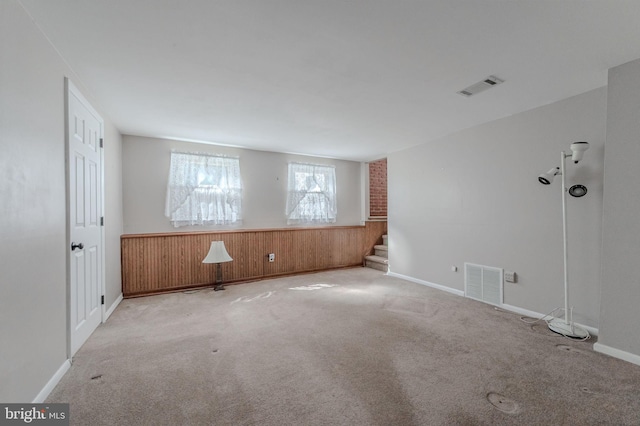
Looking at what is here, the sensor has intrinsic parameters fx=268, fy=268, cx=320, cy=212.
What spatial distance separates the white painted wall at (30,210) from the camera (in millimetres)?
1384

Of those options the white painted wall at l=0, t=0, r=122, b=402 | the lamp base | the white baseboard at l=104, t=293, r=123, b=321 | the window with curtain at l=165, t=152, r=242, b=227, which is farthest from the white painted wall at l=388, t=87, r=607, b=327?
the white baseboard at l=104, t=293, r=123, b=321

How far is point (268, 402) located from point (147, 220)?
3713 mm

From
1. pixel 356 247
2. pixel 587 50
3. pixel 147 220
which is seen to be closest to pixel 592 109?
pixel 587 50

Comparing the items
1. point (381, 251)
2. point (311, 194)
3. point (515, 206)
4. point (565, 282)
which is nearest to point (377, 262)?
point (381, 251)

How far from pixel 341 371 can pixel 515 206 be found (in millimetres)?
2851

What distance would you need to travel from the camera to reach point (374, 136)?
4.19 meters

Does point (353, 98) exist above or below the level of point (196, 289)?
above

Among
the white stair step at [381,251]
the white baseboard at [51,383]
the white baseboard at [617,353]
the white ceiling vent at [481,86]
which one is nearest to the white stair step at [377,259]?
the white stair step at [381,251]

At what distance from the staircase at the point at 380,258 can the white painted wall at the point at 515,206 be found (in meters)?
0.79

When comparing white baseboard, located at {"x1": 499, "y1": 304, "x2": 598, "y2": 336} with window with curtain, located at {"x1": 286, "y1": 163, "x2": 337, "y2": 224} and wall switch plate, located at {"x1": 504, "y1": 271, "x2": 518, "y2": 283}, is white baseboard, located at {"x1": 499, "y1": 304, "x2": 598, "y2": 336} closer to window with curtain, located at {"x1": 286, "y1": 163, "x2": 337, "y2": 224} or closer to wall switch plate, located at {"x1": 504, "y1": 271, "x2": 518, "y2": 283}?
wall switch plate, located at {"x1": 504, "y1": 271, "x2": 518, "y2": 283}

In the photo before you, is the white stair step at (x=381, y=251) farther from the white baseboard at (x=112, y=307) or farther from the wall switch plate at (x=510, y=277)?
the white baseboard at (x=112, y=307)

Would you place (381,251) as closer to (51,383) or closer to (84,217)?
(84,217)

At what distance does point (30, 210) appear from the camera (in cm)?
160

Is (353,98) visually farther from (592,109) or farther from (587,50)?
(592,109)
